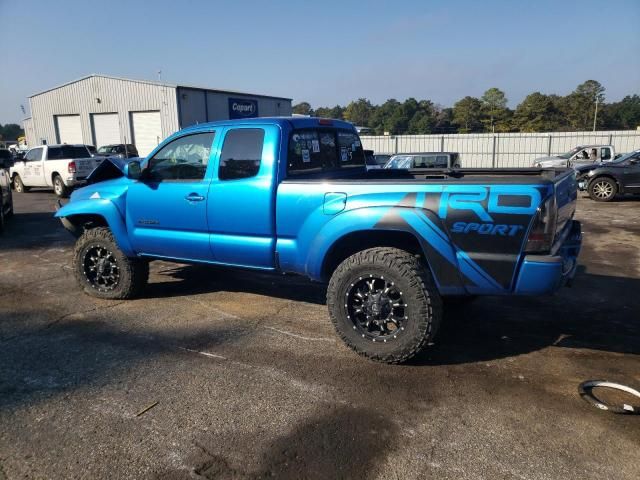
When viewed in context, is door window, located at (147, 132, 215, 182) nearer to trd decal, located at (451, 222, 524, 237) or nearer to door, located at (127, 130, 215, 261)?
door, located at (127, 130, 215, 261)

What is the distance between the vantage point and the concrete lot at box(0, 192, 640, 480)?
2740mm

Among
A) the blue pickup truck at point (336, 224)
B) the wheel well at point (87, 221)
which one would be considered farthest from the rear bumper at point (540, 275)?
the wheel well at point (87, 221)

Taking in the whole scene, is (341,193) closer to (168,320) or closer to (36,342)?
(168,320)

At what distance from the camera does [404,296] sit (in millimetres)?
3736

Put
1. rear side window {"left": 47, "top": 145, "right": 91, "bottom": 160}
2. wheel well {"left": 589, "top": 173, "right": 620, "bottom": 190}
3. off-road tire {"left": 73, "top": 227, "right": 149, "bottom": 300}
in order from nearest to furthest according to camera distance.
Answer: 1. off-road tire {"left": 73, "top": 227, "right": 149, "bottom": 300}
2. wheel well {"left": 589, "top": 173, "right": 620, "bottom": 190}
3. rear side window {"left": 47, "top": 145, "right": 91, "bottom": 160}

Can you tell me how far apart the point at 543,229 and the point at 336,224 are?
5.00ft

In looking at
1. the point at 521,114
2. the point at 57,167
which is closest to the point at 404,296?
the point at 57,167

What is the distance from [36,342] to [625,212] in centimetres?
1338

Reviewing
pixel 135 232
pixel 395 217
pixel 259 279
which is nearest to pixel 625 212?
pixel 259 279

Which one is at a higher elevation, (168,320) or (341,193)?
(341,193)

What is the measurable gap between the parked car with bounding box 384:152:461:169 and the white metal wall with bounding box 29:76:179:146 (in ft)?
64.1

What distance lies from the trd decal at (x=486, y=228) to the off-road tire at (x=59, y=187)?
1650cm

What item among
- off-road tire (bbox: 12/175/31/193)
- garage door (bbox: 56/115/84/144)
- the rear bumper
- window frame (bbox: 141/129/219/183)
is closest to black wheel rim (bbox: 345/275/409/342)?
the rear bumper

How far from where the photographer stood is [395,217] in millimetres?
3725
